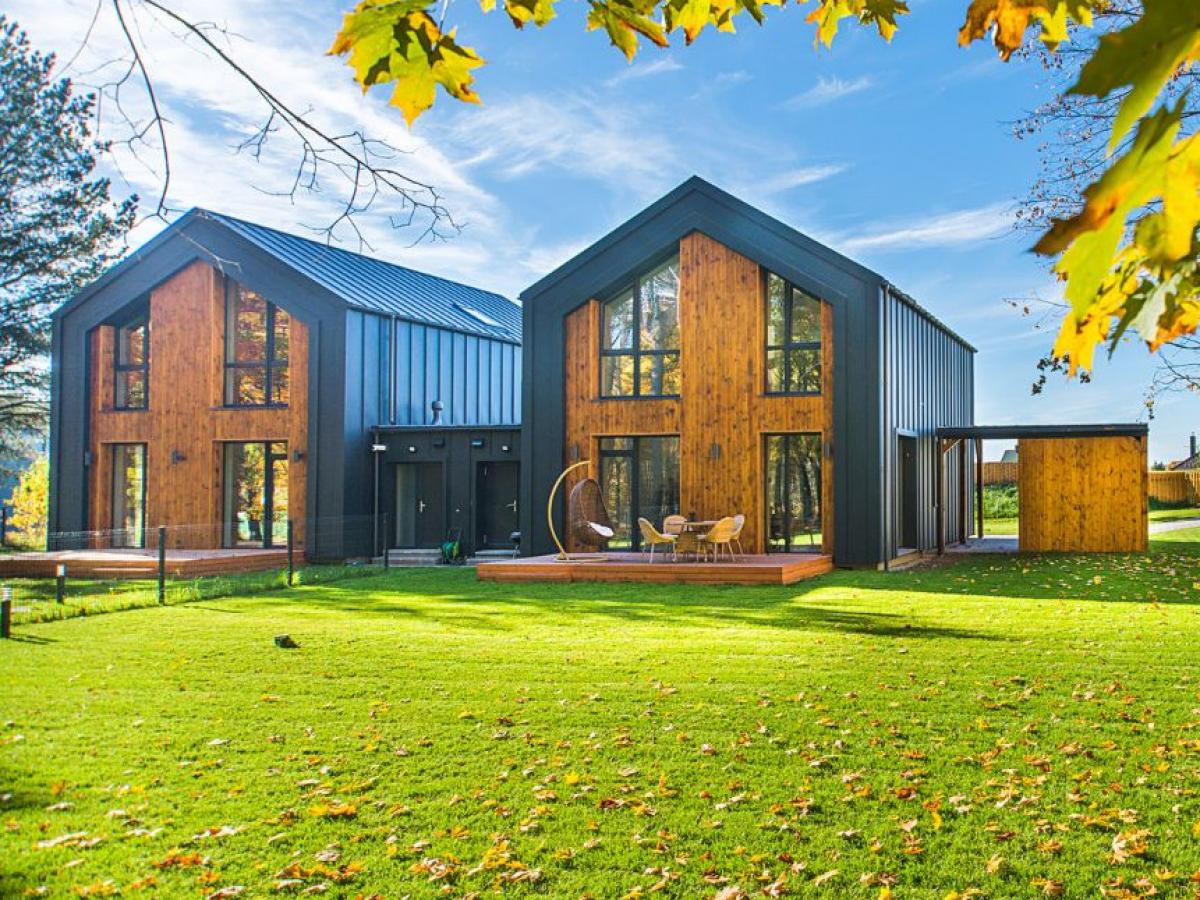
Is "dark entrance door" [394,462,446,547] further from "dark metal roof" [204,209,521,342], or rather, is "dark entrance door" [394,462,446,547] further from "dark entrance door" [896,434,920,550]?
"dark entrance door" [896,434,920,550]

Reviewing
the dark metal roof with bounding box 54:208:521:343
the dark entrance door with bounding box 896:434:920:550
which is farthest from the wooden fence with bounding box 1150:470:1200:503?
the dark metal roof with bounding box 54:208:521:343

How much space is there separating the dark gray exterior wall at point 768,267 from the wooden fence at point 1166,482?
2030 cm

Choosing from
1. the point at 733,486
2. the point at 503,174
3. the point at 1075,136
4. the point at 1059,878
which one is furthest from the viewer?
the point at 733,486

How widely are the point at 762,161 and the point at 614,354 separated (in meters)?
5.25

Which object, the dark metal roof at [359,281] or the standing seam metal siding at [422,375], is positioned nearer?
the standing seam metal siding at [422,375]

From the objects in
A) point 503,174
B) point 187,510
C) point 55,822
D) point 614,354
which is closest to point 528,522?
point 614,354

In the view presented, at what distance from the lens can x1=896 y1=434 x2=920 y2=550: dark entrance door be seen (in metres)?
20.2

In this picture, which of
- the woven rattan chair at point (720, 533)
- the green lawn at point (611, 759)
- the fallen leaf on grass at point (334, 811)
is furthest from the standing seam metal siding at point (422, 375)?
the fallen leaf on grass at point (334, 811)

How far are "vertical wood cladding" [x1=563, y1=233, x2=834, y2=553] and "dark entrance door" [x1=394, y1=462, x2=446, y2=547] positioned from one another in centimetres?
418

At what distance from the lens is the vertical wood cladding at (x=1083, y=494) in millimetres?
20547

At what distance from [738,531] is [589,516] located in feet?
8.81

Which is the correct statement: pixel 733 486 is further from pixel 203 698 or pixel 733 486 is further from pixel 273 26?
pixel 273 26

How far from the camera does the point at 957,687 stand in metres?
7.40

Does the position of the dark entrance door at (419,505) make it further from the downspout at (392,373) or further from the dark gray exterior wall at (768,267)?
the dark gray exterior wall at (768,267)
